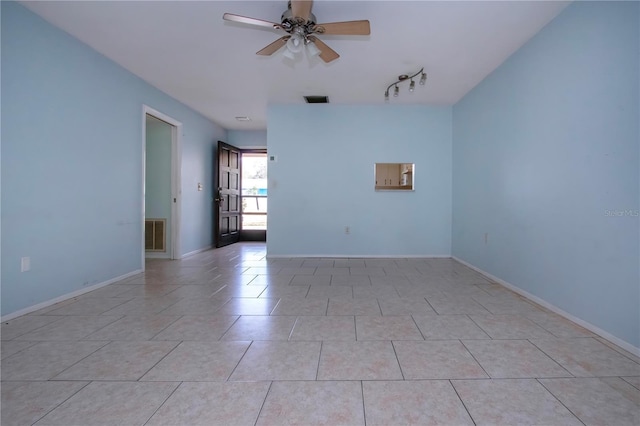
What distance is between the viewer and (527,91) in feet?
9.55

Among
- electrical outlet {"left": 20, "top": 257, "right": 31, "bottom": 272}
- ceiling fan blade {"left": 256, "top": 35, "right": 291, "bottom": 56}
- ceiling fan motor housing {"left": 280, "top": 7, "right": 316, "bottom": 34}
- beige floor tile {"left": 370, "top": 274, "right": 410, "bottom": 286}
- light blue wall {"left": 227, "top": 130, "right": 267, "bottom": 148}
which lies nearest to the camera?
ceiling fan motor housing {"left": 280, "top": 7, "right": 316, "bottom": 34}

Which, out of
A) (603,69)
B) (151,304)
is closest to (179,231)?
(151,304)

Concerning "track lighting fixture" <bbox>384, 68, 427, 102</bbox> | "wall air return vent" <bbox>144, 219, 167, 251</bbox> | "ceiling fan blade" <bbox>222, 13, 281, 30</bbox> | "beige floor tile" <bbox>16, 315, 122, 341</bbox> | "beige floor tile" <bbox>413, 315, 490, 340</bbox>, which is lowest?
"beige floor tile" <bbox>16, 315, 122, 341</bbox>

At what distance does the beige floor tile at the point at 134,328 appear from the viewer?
6.74ft

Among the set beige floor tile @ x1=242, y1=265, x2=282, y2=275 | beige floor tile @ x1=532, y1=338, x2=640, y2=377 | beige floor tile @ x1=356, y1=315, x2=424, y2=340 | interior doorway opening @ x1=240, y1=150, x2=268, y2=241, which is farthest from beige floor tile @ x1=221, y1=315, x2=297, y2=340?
interior doorway opening @ x1=240, y1=150, x2=268, y2=241

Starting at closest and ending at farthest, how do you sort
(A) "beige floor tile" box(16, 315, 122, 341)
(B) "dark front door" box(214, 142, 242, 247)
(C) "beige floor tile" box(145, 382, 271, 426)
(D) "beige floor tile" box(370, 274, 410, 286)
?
(C) "beige floor tile" box(145, 382, 271, 426) → (A) "beige floor tile" box(16, 315, 122, 341) → (D) "beige floor tile" box(370, 274, 410, 286) → (B) "dark front door" box(214, 142, 242, 247)

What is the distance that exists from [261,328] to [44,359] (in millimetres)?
1283

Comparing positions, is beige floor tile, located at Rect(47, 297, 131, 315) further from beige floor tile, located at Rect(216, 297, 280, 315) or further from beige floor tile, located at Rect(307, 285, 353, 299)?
beige floor tile, located at Rect(307, 285, 353, 299)

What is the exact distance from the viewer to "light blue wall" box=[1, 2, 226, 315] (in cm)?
238

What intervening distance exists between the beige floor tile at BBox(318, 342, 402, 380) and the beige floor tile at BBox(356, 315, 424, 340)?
0.39ft

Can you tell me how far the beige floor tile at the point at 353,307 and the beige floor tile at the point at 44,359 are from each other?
1.69 meters

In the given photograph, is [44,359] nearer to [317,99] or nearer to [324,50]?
[324,50]

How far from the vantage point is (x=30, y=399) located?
139 cm

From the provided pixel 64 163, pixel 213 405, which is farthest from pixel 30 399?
pixel 64 163
